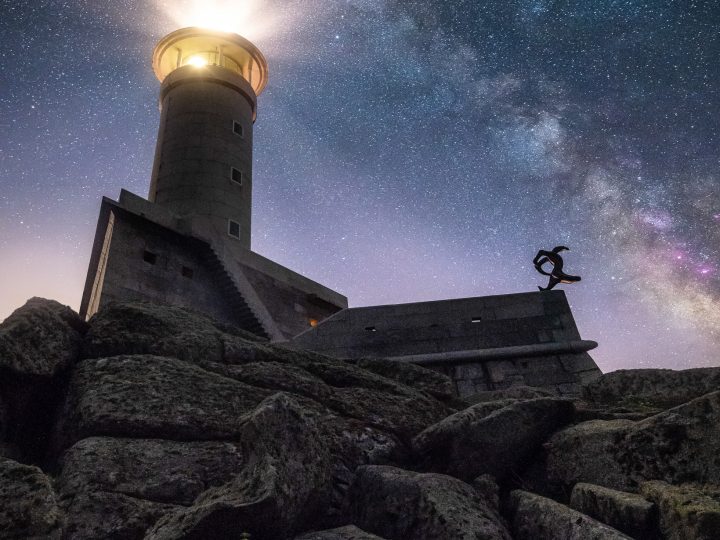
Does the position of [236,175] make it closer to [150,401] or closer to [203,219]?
[203,219]

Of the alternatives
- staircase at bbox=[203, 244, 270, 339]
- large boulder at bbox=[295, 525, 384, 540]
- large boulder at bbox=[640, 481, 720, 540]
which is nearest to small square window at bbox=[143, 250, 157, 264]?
staircase at bbox=[203, 244, 270, 339]

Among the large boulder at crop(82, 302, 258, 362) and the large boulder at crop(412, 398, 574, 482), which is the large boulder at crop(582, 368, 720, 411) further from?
the large boulder at crop(82, 302, 258, 362)

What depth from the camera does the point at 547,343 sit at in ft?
32.0

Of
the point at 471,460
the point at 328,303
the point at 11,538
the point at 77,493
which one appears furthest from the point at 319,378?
the point at 328,303

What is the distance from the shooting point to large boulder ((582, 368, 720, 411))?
468cm

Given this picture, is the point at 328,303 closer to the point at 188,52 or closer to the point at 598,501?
the point at 188,52

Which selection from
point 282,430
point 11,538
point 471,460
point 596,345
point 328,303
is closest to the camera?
point 11,538

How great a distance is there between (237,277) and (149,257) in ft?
9.52

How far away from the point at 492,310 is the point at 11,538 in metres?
9.32

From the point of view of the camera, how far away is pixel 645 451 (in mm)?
3201

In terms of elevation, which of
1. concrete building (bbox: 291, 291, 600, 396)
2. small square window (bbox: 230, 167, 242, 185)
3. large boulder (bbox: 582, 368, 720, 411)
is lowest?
large boulder (bbox: 582, 368, 720, 411)

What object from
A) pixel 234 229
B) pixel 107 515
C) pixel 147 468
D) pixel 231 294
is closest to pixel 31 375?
pixel 147 468

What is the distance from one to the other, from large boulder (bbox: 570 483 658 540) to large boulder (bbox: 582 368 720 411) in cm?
177

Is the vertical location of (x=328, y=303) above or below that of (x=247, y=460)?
above
